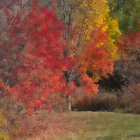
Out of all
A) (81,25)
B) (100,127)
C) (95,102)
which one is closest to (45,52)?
(100,127)

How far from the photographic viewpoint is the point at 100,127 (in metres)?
15.3

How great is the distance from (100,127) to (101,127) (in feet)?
0.19

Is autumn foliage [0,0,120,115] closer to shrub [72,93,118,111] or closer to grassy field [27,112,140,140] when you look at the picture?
shrub [72,93,118,111]

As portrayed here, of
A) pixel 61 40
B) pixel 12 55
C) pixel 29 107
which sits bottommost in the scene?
pixel 29 107

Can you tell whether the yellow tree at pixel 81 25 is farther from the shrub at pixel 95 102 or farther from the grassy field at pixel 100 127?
the grassy field at pixel 100 127

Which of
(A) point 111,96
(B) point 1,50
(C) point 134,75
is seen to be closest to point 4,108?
(B) point 1,50

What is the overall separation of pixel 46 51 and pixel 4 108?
4.93 meters

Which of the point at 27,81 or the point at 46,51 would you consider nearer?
the point at 27,81

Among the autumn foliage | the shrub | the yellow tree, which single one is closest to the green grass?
the autumn foliage

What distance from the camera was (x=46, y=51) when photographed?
52.4ft

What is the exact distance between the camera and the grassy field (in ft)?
40.7

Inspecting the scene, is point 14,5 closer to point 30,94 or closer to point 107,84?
point 30,94

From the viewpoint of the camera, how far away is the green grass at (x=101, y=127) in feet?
40.8

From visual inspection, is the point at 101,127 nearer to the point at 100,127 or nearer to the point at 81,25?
the point at 100,127
